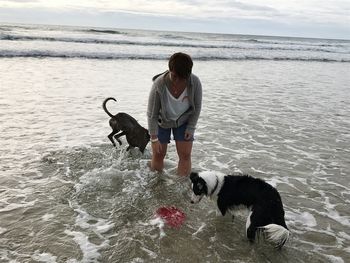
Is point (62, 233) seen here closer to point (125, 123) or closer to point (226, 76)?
point (125, 123)

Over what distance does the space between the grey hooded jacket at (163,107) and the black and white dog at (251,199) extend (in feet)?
3.25

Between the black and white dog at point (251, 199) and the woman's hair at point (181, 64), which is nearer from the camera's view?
the black and white dog at point (251, 199)

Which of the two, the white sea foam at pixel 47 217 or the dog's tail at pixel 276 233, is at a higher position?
the dog's tail at pixel 276 233

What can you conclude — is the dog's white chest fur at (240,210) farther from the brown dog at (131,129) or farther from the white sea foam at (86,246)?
the brown dog at (131,129)

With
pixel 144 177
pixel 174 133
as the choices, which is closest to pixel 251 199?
pixel 174 133

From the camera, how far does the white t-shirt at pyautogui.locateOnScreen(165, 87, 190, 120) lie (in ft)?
17.6

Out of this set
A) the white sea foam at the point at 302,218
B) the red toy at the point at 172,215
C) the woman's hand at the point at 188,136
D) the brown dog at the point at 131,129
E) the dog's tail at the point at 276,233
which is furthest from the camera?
the brown dog at the point at 131,129

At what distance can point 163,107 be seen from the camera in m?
5.38

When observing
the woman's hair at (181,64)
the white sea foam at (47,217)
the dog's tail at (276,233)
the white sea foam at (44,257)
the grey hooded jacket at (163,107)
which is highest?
the woman's hair at (181,64)

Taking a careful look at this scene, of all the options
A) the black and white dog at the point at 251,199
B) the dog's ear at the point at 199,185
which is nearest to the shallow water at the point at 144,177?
the black and white dog at the point at 251,199

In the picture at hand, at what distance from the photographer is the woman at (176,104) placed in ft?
16.6

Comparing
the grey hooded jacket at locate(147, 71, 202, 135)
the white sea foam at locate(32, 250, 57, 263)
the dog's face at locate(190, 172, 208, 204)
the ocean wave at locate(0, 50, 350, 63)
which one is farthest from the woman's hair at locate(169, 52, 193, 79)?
the ocean wave at locate(0, 50, 350, 63)

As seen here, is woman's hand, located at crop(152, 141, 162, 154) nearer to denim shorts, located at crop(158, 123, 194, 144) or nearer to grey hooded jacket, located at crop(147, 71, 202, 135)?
denim shorts, located at crop(158, 123, 194, 144)

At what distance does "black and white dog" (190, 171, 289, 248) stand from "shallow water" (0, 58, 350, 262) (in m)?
0.29
